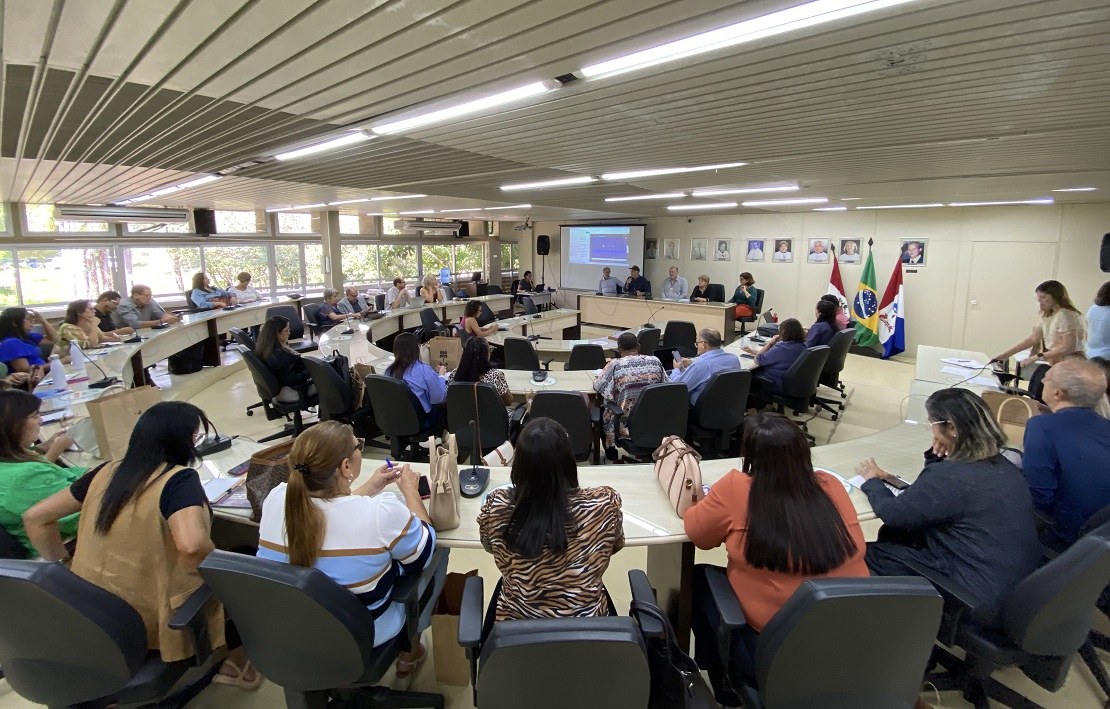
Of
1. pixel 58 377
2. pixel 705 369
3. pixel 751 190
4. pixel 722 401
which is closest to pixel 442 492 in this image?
pixel 722 401

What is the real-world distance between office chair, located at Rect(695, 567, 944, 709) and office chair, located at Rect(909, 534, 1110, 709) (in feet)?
1.61

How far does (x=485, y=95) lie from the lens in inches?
99.8

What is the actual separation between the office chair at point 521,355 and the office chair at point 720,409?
81.7 inches

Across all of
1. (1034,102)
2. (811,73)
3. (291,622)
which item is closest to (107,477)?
(291,622)

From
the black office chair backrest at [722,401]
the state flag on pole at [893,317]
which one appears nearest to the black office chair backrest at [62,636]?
the black office chair backrest at [722,401]

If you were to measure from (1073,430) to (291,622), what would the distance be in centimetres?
289

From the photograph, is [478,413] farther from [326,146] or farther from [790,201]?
[790,201]

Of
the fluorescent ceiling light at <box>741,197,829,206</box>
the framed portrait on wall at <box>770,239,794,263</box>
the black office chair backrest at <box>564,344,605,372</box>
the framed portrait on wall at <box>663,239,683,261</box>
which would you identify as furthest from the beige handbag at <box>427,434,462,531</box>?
the framed portrait on wall at <box>663,239,683,261</box>

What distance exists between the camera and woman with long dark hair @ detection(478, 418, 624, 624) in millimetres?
1572

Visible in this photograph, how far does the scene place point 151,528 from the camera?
5.53ft

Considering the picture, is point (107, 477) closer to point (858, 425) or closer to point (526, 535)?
point (526, 535)

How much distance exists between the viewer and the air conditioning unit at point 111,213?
826 cm

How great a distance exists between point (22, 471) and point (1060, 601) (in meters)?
3.44

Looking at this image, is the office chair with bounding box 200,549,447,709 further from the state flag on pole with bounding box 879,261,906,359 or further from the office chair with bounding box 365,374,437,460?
the state flag on pole with bounding box 879,261,906,359
